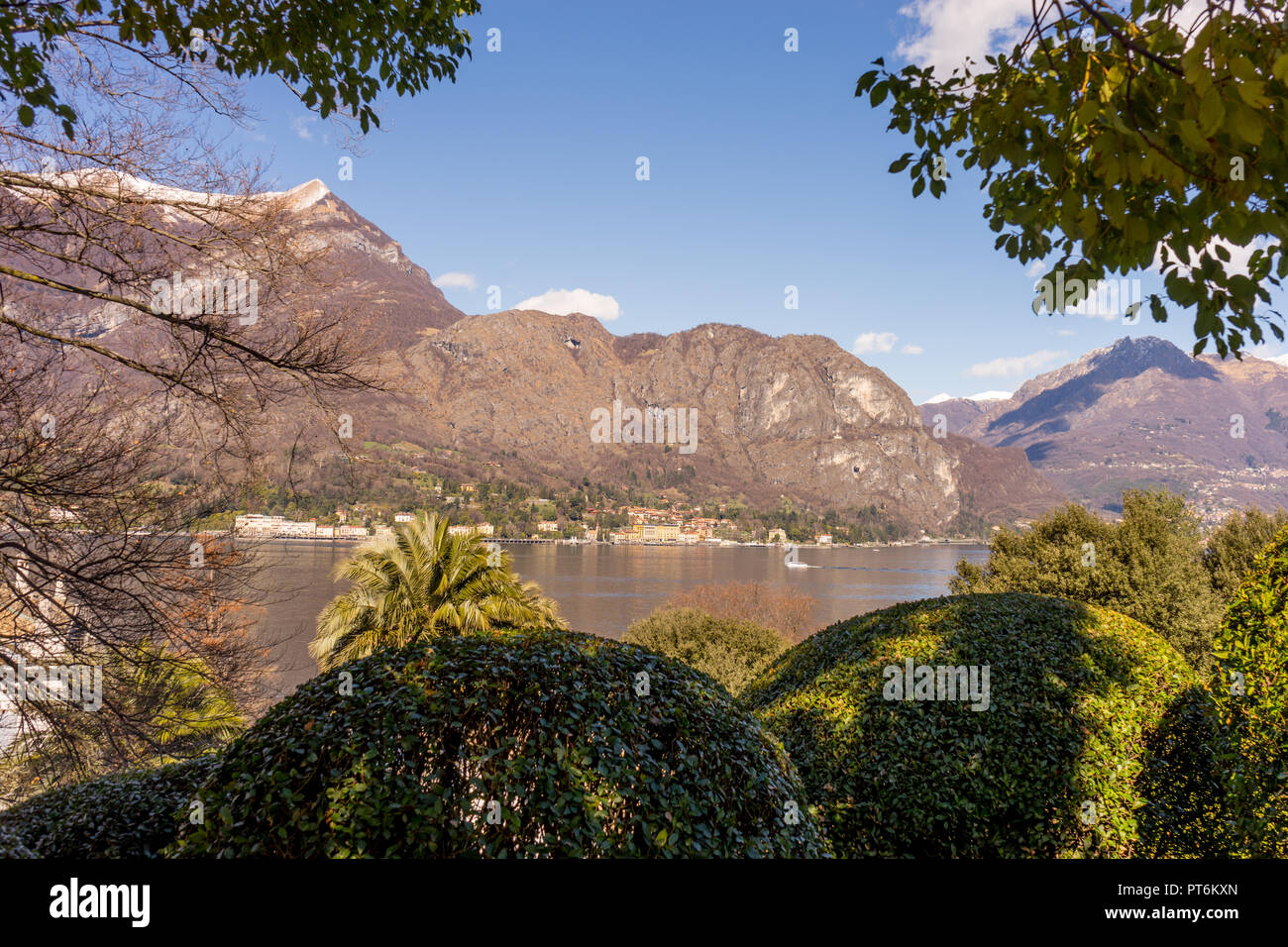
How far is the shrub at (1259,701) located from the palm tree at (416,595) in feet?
46.1

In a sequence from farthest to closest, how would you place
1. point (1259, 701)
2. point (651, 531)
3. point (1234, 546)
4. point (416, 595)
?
point (651, 531) → point (1234, 546) → point (416, 595) → point (1259, 701)

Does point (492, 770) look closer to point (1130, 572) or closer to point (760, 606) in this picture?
point (1130, 572)

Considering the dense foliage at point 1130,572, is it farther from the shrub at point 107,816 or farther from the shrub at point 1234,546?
the shrub at point 107,816

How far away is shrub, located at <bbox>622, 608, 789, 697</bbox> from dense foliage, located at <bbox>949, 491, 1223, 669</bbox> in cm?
838

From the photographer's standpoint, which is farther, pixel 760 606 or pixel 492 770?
pixel 760 606

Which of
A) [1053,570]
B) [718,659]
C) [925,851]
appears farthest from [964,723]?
[718,659]

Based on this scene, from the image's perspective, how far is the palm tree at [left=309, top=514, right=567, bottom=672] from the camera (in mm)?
16484

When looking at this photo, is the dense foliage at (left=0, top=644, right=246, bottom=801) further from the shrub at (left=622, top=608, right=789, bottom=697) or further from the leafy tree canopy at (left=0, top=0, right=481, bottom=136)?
the shrub at (left=622, top=608, right=789, bottom=697)

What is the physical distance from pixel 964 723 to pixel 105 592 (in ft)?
26.4

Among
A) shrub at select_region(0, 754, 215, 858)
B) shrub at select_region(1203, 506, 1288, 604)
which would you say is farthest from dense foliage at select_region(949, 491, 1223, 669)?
shrub at select_region(0, 754, 215, 858)

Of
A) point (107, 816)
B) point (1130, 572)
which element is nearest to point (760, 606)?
point (1130, 572)

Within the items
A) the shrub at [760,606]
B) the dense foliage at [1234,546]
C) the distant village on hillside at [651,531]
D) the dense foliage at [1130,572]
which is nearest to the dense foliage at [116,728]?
the dense foliage at [1130,572]

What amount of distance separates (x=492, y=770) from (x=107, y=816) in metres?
4.06

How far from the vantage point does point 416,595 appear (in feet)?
55.1
